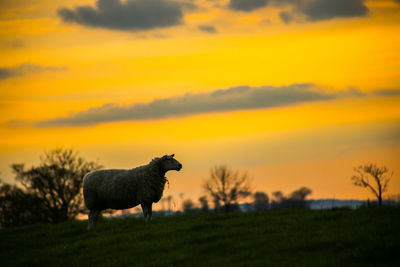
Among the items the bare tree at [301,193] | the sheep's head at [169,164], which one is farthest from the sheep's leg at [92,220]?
the bare tree at [301,193]

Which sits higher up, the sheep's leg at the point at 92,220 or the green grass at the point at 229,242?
the sheep's leg at the point at 92,220

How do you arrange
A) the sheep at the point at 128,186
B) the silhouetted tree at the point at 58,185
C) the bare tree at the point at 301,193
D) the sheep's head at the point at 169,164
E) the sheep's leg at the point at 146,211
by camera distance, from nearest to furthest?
the sheep's leg at the point at 146,211, the sheep at the point at 128,186, the sheep's head at the point at 169,164, the silhouetted tree at the point at 58,185, the bare tree at the point at 301,193

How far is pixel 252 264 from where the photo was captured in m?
17.0

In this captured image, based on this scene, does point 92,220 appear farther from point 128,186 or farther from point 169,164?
point 169,164

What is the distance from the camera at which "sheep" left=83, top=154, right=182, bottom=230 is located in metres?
26.1

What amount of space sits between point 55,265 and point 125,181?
6344 mm

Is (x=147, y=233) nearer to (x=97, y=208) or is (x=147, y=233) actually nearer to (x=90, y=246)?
(x=90, y=246)

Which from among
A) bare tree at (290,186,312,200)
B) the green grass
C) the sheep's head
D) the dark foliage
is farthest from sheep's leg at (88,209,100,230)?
bare tree at (290,186,312,200)

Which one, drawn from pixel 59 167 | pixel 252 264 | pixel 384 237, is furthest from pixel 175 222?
pixel 59 167

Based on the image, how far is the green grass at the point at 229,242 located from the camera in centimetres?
1714

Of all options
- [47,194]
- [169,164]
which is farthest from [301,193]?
[169,164]

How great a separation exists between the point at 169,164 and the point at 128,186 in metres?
2.20

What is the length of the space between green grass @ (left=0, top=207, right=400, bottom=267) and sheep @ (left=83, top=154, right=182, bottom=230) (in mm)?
901

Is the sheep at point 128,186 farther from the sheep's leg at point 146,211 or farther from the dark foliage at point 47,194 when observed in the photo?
the dark foliage at point 47,194
